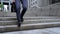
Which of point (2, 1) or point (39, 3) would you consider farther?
point (2, 1)

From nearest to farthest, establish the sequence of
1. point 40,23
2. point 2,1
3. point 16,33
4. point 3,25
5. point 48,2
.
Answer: point 16,33, point 3,25, point 40,23, point 48,2, point 2,1

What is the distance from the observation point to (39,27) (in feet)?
18.2

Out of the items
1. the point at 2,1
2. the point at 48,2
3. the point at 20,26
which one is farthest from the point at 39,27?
the point at 2,1

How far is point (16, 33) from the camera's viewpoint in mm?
4750

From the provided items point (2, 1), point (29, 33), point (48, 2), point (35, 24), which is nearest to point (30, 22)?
point (35, 24)

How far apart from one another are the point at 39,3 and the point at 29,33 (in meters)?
6.30

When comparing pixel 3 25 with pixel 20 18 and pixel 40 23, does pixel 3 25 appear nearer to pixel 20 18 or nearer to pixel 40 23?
pixel 20 18

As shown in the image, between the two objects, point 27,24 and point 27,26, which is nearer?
point 27,26

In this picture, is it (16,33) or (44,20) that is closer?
(16,33)

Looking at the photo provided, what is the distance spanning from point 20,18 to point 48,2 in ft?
19.3

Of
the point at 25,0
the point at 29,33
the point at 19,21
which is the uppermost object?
the point at 25,0

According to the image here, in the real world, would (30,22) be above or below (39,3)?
below

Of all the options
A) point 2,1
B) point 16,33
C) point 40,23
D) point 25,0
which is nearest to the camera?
point 16,33

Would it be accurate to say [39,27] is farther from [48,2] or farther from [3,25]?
[48,2]
